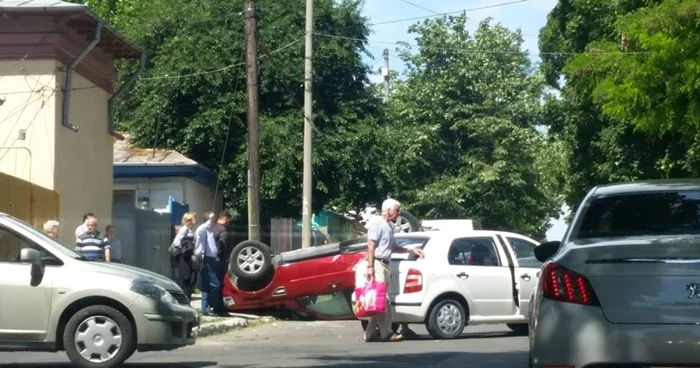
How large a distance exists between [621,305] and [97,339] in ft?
20.2

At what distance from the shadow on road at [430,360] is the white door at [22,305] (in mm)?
1856

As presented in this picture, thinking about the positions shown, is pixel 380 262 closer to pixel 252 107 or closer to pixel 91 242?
pixel 91 242

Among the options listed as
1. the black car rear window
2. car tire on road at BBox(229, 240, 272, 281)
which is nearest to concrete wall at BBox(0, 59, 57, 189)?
car tire on road at BBox(229, 240, 272, 281)

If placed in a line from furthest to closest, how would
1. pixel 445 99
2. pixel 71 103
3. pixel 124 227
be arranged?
pixel 445 99 → pixel 124 227 → pixel 71 103

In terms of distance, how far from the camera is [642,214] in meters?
8.36

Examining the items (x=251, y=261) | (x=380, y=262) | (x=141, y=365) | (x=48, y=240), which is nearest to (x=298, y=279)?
(x=251, y=261)

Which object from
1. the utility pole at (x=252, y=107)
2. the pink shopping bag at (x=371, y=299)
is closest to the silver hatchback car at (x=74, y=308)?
the pink shopping bag at (x=371, y=299)

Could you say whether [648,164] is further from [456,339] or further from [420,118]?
[420,118]

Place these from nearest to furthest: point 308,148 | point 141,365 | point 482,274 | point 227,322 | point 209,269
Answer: point 141,365
point 482,274
point 227,322
point 209,269
point 308,148

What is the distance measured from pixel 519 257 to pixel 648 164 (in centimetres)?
1426

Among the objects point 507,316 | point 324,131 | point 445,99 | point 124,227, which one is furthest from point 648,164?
point 445,99

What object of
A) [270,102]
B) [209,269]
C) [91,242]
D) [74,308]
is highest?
[270,102]

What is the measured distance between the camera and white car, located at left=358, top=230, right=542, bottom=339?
52.7ft

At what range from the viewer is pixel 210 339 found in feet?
54.6
